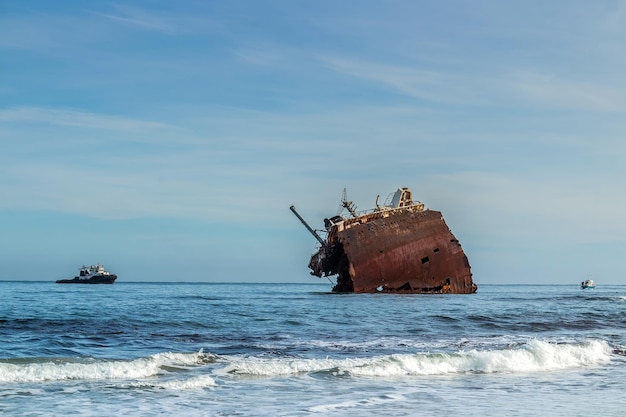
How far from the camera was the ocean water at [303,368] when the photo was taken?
33.1 ft

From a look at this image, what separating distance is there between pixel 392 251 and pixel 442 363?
2512 cm

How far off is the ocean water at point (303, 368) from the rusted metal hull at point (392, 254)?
1463cm

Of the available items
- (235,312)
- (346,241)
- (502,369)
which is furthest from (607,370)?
(346,241)

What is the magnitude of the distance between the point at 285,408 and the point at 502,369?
6259mm

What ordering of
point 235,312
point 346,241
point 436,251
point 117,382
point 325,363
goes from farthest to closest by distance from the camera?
point 436,251, point 346,241, point 235,312, point 325,363, point 117,382

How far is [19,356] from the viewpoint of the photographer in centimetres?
1455

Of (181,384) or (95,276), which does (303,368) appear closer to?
(181,384)

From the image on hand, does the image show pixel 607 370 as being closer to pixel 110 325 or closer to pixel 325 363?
pixel 325 363

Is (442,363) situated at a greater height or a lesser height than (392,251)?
lesser

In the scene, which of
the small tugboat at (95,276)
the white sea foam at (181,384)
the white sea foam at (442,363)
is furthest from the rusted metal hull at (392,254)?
the small tugboat at (95,276)

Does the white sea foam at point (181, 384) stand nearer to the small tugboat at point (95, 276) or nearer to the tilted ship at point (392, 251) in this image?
the tilted ship at point (392, 251)

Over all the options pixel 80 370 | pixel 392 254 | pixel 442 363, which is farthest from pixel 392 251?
pixel 80 370

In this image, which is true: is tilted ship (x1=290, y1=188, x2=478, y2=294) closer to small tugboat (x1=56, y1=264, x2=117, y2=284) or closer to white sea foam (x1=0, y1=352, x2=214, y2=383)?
A: white sea foam (x1=0, y1=352, x2=214, y2=383)

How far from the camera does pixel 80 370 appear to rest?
12633mm
